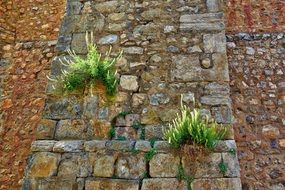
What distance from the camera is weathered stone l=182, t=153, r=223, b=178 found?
2.83m

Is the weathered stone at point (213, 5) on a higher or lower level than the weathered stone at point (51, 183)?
higher

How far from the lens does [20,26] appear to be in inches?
205

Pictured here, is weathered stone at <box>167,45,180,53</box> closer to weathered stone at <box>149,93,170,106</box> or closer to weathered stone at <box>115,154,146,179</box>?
weathered stone at <box>149,93,170,106</box>

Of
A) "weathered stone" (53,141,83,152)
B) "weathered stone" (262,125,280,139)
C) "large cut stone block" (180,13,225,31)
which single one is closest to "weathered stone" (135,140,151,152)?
"weathered stone" (53,141,83,152)

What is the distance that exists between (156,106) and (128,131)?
1.16 ft

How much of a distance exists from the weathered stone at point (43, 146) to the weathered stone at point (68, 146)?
5 cm

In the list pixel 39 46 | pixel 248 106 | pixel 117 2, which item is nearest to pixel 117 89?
pixel 117 2

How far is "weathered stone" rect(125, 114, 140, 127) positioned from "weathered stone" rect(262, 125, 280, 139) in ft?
5.68

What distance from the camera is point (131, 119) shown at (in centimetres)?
316

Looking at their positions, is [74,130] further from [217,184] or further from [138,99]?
[217,184]

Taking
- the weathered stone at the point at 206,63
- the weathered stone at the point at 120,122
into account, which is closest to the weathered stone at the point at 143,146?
the weathered stone at the point at 120,122

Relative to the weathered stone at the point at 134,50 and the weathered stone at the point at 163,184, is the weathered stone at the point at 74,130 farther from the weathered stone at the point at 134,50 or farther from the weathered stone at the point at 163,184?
the weathered stone at the point at 134,50

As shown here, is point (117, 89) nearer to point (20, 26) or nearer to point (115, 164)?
point (115, 164)

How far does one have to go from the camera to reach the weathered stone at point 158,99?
321 cm
